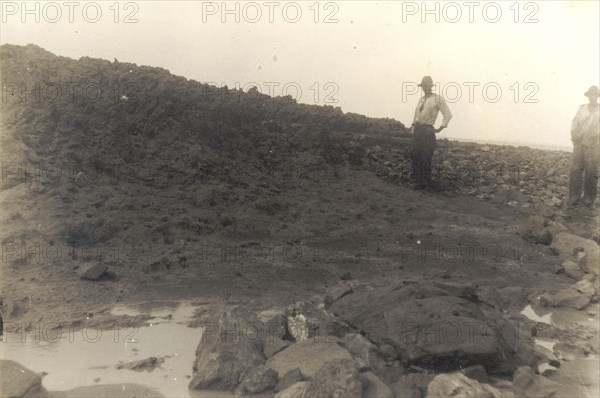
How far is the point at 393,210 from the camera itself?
8.85m

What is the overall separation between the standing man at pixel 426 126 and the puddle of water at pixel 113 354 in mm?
6031

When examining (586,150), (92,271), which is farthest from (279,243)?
(586,150)

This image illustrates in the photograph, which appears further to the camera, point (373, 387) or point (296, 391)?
point (373, 387)

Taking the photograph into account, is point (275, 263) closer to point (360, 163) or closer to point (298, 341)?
point (298, 341)

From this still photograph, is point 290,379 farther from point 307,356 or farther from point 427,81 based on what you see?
point 427,81

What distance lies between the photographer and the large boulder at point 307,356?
361cm

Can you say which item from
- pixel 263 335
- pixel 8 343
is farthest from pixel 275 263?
pixel 8 343

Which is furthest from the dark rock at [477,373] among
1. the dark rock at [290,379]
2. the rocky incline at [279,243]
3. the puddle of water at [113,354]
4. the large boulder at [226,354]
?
the puddle of water at [113,354]

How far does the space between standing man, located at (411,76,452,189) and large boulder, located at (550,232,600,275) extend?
275 cm

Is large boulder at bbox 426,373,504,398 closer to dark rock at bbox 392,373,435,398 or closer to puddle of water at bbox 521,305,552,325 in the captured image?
dark rock at bbox 392,373,435,398

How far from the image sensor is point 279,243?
7121 mm

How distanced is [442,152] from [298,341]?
444 inches

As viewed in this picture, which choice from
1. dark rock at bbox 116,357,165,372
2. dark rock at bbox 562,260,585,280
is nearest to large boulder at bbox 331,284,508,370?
dark rock at bbox 116,357,165,372

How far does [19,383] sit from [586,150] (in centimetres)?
900
